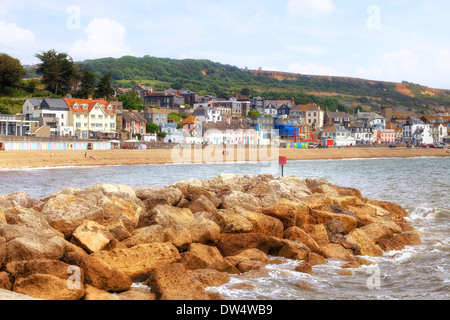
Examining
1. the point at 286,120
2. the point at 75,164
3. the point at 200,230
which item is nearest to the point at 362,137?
the point at 286,120

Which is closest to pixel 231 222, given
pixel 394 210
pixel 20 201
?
pixel 20 201

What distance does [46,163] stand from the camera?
41.9 m

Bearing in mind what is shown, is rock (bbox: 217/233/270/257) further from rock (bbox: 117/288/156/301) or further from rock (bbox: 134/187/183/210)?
rock (bbox: 134/187/183/210)

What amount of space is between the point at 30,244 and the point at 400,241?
8.91 m

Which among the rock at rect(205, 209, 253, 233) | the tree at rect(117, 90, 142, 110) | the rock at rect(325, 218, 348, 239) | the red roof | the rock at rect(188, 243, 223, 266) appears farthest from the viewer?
the tree at rect(117, 90, 142, 110)

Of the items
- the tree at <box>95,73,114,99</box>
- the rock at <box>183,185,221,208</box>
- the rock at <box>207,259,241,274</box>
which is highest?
the tree at <box>95,73,114,99</box>

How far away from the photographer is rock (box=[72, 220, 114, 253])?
30.3ft

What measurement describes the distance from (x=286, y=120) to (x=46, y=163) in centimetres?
7553

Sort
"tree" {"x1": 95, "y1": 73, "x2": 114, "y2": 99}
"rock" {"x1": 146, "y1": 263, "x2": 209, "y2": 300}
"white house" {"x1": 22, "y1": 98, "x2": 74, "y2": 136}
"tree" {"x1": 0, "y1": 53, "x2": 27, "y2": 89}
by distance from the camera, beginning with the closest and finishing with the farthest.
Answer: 1. "rock" {"x1": 146, "y1": 263, "x2": 209, "y2": 300}
2. "white house" {"x1": 22, "y1": 98, "x2": 74, "y2": 136}
3. "tree" {"x1": 0, "y1": 53, "x2": 27, "y2": 89}
4. "tree" {"x1": 95, "y1": 73, "x2": 114, "y2": 99}

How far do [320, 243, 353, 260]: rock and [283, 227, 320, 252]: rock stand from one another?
195mm

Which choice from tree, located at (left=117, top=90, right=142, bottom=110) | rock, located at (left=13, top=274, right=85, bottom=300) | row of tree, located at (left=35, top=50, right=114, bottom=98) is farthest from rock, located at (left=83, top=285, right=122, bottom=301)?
tree, located at (left=117, top=90, right=142, bottom=110)

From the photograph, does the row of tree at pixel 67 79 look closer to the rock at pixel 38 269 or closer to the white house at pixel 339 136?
the white house at pixel 339 136
